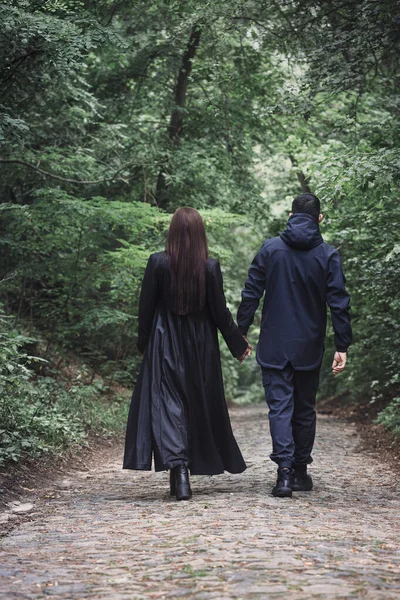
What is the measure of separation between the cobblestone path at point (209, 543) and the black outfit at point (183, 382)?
14.6 inches

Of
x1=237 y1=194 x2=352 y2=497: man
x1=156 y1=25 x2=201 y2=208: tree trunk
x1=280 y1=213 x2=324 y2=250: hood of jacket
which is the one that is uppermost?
x1=156 y1=25 x2=201 y2=208: tree trunk

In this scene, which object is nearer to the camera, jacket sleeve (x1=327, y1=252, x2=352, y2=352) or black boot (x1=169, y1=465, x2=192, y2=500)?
black boot (x1=169, y1=465, x2=192, y2=500)

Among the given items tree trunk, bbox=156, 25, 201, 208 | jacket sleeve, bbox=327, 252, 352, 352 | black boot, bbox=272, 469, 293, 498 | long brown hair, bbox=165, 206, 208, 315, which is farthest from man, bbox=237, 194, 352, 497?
tree trunk, bbox=156, 25, 201, 208

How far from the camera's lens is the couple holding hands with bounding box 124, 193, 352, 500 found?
21.5 feet

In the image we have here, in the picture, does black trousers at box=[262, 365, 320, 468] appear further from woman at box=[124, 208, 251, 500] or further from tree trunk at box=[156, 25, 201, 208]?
tree trunk at box=[156, 25, 201, 208]

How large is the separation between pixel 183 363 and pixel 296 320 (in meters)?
0.94

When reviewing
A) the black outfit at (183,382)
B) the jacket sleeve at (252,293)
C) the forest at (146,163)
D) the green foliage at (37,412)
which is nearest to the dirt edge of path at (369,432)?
the forest at (146,163)

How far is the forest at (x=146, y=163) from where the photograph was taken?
357 inches

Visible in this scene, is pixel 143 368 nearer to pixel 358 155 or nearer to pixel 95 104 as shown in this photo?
pixel 358 155

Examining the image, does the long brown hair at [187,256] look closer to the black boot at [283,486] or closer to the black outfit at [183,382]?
the black outfit at [183,382]

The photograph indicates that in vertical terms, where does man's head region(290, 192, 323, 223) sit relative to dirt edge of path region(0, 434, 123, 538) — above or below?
above

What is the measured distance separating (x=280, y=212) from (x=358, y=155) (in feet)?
40.3

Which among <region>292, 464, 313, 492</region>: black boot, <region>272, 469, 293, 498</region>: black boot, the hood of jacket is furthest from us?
<region>292, 464, 313, 492</region>: black boot

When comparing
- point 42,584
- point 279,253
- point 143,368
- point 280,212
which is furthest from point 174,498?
point 280,212
